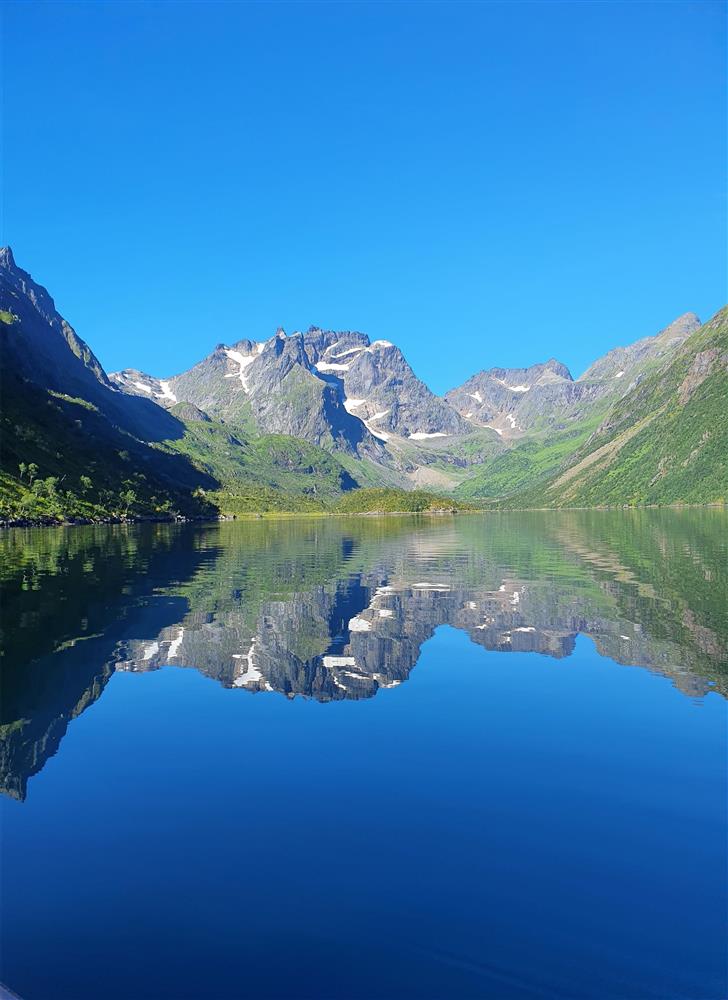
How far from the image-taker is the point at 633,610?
49.6m

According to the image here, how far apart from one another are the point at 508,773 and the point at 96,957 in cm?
1239

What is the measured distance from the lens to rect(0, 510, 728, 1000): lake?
12633 millimetres

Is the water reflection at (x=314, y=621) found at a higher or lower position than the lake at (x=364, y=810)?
higher

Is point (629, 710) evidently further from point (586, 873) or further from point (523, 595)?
point (523, 595)

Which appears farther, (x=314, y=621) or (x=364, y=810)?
(x=314, y=621)

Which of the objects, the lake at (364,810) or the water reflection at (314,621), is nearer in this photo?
the lake at (364,810)

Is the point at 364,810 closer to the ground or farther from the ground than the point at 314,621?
closer to the ground

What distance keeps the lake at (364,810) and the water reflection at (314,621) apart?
0.29 meters

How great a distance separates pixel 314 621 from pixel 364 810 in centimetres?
2840

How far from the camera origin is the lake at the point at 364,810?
1263 cm

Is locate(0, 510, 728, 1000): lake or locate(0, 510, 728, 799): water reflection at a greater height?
locate(0, 510, 728, 799): water reflection

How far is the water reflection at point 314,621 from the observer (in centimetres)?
3145

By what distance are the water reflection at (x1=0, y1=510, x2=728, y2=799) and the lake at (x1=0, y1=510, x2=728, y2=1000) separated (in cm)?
29

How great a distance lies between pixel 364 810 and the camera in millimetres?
18453
